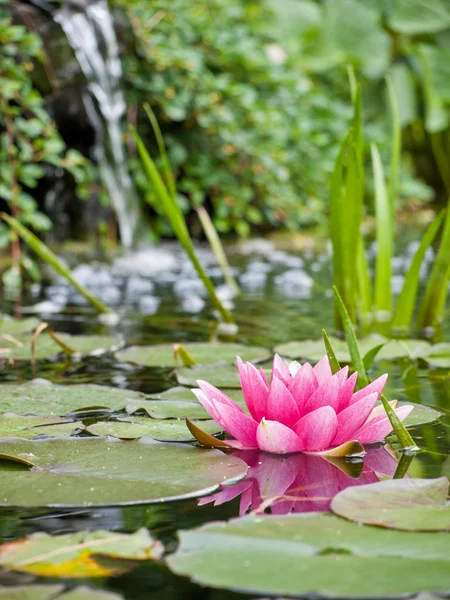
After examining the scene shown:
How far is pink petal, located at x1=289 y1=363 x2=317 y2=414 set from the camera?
2.89 ft

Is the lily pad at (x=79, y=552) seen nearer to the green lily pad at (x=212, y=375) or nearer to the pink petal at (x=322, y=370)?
the pink petal at (x=322, y=370)

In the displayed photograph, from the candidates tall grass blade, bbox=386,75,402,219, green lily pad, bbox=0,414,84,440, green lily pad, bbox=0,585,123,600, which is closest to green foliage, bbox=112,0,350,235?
tall grass blade, bbox=386,75,402,219

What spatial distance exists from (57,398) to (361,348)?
24.5 inches

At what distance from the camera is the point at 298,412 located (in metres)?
0.88

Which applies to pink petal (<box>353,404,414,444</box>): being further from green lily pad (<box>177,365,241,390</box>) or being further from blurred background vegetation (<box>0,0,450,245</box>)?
blurred background vegetation (<box>0,0,450,245</box>)

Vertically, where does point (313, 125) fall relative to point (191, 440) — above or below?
above

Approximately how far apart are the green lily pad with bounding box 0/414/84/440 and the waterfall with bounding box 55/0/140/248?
2.65 meters

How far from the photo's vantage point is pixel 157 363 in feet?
4.75

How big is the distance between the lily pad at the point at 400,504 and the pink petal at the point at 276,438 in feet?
0.55

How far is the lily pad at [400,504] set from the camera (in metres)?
0.64

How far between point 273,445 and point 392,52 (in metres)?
6.46

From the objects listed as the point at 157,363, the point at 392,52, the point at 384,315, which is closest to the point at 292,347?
the point at 157,363

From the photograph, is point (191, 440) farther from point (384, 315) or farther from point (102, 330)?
point (384, 315)

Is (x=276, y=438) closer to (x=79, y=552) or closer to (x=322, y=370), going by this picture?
(x=322, y=370)
